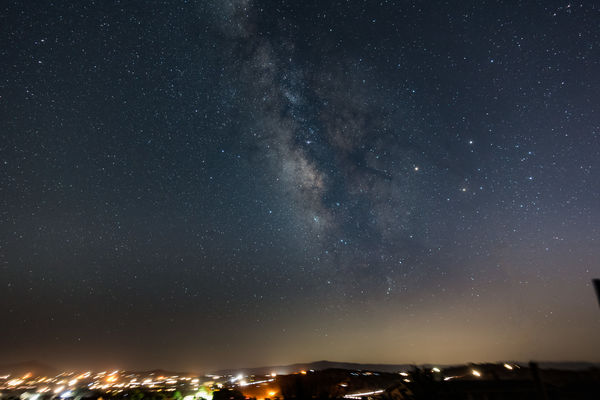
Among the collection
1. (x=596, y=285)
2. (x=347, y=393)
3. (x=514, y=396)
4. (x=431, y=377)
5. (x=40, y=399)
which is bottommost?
(x=40, y=399)

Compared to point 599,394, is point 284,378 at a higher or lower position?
lower

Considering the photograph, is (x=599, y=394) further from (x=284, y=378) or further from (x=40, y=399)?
(x=40, y=399)

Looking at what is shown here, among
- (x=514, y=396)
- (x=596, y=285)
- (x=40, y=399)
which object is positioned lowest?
(x=40, y=399)

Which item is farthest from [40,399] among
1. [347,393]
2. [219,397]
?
[347,393]

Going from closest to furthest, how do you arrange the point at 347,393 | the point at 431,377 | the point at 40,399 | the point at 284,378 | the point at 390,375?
the point at 431,377 → the point at 347,393 → the point at 284,378 → the point at 390,375 → the point at 40,399

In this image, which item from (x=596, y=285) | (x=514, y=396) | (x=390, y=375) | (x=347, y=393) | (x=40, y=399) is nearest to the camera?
(x=596, y=285)

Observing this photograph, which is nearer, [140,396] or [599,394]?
[599,394]

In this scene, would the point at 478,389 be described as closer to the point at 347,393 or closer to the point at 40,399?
the point at 347,393

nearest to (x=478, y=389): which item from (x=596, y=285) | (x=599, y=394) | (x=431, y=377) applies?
(x=599, y=394)

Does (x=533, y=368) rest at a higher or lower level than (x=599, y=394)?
higher
